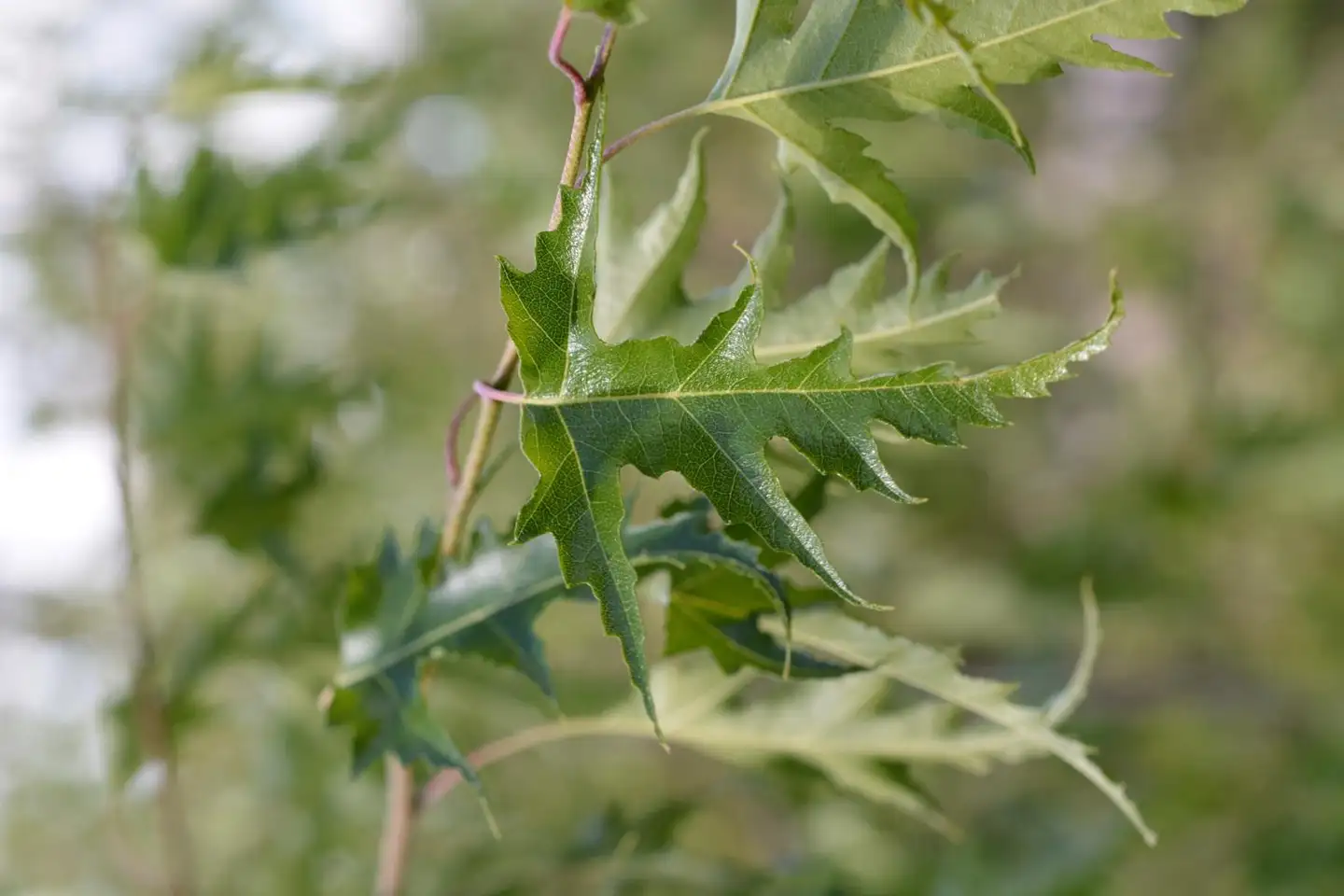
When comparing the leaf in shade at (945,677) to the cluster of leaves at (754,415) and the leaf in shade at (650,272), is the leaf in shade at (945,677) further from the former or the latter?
the leaf in shade at (650,272)

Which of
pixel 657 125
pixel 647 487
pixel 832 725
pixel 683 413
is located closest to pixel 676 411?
pixel 683 413

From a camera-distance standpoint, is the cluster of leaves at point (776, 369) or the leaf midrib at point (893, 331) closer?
the cluster of leaves at point (776, 369)

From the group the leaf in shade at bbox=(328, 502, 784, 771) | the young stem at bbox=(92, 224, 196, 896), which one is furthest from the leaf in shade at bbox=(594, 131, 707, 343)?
the young stem at bbox=(92, 224, 196, 896)

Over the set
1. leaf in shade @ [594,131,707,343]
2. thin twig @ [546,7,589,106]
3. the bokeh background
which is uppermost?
thin twig @ [546,7,589,106]

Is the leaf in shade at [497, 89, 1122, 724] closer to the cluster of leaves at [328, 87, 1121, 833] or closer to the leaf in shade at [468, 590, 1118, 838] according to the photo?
the cluster of leaves at [328, 87, 1121, 833]

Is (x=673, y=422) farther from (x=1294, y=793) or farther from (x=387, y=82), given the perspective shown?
(x=1294, y=793)

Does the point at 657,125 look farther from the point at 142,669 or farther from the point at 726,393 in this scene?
the point at 142,669

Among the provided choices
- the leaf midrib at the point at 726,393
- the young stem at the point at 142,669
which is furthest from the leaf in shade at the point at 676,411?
the young stem at the point at 142,669
